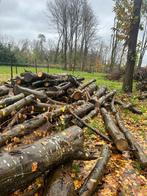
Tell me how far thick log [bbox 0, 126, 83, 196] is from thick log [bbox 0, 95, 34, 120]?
2.39 meters

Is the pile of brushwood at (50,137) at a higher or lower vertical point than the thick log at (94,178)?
higher

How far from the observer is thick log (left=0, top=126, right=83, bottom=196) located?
3568mm

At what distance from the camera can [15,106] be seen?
23.4 feet

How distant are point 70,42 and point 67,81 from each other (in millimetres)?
38175

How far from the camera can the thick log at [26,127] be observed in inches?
223

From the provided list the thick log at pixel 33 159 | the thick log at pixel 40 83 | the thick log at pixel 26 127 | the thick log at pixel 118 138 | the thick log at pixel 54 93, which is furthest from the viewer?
the thick log at pixel 40 83

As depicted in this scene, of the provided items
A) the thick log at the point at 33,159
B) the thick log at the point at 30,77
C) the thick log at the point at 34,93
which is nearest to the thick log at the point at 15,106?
the thick log at the point at 34,93

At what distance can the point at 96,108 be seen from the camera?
909 centimetres

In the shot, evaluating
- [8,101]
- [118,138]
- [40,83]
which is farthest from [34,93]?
[118,138]

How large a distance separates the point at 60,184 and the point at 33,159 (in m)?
0.55

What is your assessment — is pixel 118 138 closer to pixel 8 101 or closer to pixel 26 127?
pixel 26 127

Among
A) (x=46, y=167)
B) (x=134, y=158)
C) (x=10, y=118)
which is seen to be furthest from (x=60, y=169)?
(x=10, y=118)

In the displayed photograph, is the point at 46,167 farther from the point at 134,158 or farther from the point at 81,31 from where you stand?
the point at 81,31

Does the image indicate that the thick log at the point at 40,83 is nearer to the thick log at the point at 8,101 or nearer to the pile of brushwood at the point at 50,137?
the pile of brushwood at the point at 50,137
